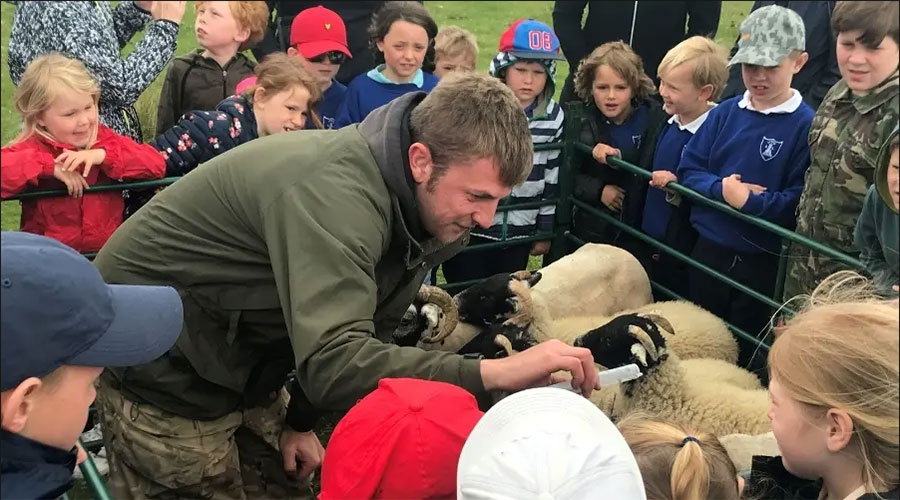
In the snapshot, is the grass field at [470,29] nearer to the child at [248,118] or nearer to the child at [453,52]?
the child at [453,52]

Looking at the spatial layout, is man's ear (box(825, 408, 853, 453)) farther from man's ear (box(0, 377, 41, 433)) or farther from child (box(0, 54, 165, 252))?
child (box(0, 54, 165, 252))

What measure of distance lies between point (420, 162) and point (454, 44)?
3541mm

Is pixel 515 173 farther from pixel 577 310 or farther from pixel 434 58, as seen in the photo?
pixel 434 58

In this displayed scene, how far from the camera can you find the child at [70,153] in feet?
10.5

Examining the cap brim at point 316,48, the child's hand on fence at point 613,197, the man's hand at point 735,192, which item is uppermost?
the cap brim at point 316,48

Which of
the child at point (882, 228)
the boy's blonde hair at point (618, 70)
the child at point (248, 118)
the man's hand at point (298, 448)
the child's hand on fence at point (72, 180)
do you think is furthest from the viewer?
the boy's blonde hair at point (618, 70)

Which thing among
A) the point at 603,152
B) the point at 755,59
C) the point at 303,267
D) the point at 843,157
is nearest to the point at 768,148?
the point at 755,59

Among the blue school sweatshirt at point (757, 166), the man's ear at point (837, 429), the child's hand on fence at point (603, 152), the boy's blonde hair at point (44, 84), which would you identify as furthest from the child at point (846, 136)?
the boy's blonde hair at point (44, 84)

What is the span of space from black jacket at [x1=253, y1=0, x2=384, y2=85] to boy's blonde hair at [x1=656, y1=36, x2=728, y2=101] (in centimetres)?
206

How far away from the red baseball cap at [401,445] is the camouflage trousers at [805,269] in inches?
78.3

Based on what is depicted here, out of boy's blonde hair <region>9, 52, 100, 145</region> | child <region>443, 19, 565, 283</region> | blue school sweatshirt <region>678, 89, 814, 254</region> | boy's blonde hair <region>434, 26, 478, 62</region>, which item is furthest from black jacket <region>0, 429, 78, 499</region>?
boy's blonde hair <region>434, 26, 478, 62</region>

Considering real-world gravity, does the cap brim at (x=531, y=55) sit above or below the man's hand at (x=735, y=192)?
above

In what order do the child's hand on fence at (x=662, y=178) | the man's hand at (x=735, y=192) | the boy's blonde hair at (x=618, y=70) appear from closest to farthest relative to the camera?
the man's hand at (x=735, y=192) < the child's hand on fence at (x=662, y=178) < the boy's blonde hair at (x=618, y=70)

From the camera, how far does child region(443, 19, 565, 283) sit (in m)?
4.44
